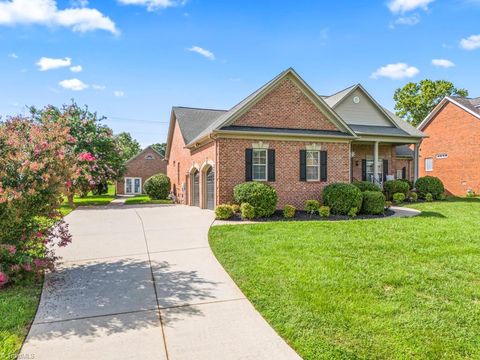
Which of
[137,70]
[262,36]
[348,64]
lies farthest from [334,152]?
[137,70]

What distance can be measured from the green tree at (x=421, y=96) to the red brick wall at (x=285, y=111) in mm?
35084

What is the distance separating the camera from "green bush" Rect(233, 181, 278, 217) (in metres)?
12.9

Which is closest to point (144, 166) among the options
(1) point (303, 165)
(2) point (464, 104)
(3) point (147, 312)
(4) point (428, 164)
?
(1) point (303, 165)

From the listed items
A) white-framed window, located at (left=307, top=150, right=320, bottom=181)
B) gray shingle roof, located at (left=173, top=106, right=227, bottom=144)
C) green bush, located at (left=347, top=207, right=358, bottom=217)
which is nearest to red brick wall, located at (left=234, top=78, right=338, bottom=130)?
white-framed window, located at (left=307, top=150, right=320, bottom=181)

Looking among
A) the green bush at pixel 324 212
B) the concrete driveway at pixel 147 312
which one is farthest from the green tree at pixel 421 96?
the concrete driveway at pixel 147 312

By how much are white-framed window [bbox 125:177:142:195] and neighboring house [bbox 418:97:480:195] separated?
98.9 feet

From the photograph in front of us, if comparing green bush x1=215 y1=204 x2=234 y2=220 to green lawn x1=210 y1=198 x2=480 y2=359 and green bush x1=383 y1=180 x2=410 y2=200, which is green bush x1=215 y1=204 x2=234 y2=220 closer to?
green lawn x1=210 y1=198 x2=480 y2=359

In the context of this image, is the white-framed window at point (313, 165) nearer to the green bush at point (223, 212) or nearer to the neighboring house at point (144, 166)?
the green bush at point (223, 212)

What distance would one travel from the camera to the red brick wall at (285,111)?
14.9 metres

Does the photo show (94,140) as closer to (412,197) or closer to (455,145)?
(412,197)

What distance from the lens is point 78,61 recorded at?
41.0ft

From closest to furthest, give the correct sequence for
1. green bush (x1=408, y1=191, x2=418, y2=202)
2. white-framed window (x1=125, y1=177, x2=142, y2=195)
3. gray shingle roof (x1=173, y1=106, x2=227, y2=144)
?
green bush (x1=408, y1=191, x2=418, y2=202), gray shingle roof (x1=173, y1=106, x2=227, y2=144), white-framed window (x1=125, y1=177, x2=142, y2=195)

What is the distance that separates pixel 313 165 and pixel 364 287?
1040 centimetres

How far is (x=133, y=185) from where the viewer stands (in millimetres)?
39156
